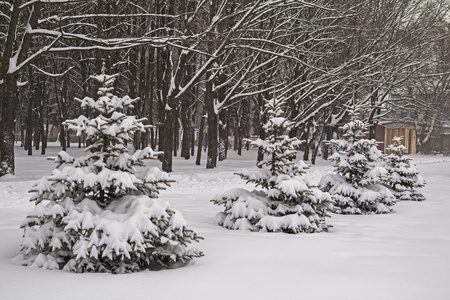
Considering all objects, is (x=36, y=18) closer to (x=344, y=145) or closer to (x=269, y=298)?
(x=344, y=145)

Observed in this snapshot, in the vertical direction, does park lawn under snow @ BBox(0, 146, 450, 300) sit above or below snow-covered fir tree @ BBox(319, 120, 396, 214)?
below

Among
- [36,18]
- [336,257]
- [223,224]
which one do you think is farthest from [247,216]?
[36,18]

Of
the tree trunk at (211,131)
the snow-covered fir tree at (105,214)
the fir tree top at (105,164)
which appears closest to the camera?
the snow-covered fir tree at (105,214)

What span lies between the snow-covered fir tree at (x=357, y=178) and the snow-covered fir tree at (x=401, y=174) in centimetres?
400

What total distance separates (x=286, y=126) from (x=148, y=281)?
524 centimetres

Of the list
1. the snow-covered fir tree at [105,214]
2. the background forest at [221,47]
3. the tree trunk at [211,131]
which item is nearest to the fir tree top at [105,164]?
the snow-covered fir tree at [105,214]

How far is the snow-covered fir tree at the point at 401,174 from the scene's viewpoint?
18266mm

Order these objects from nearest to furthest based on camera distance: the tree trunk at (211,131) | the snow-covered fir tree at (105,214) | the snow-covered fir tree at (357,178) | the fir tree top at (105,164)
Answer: the snow-covered fir tree at (105,214), the fir tree top at (105,164), the snow-covered fir tree at (357,178), the tree trunk at (211,131)

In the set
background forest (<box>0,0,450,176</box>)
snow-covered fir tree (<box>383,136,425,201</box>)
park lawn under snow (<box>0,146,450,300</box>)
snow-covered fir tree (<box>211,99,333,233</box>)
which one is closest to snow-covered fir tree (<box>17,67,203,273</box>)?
park lawn under snow (<box>0,146,450,300</box>)

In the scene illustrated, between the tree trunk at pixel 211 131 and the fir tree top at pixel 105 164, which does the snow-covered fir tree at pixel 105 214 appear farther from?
the tree trunk at pixel 211 131

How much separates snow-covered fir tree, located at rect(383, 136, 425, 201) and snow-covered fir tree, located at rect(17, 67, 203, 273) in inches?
531

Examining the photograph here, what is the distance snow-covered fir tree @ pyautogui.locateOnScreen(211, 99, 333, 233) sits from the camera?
31.4ft

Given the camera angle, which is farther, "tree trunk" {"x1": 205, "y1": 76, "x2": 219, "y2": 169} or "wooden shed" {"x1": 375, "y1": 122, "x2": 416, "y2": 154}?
"wooden shed" {"x1": 375, "y1": 122, "x2": 416, "y2": 154}

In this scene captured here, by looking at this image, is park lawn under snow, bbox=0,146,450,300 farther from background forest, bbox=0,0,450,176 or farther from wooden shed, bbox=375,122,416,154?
wooden shed, bbox=375,122,416,154
